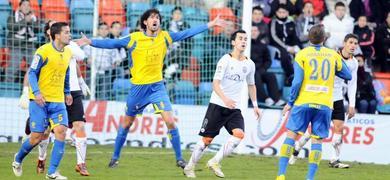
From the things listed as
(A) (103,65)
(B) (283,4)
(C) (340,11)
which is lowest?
(A) (103,65)

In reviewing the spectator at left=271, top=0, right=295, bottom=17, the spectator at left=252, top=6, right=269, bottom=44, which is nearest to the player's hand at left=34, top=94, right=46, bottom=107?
the spectator at left=252, top=6, right=269, bottom=44

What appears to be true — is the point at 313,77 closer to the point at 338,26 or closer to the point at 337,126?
the point at 337,126

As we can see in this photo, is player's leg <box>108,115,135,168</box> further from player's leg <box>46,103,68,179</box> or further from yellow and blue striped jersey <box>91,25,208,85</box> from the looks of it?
player's leg <box>46,103,68,179</box>

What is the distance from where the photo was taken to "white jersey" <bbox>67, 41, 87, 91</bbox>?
1543cm

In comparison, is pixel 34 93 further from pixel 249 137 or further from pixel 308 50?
pixel 249 137

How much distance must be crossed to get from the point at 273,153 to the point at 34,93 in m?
8.10

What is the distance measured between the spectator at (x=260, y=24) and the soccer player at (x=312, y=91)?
9024 mm

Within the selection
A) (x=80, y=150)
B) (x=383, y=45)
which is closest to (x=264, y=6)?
(x=383, y=45)

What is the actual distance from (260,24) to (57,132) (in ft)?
32.4

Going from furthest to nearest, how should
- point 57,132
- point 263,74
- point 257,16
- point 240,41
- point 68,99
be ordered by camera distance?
point 257,16 → point 263,74 → point 240,41 → point 68,99 → point 57,132

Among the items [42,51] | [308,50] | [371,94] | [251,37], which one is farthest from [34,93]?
[371,94]

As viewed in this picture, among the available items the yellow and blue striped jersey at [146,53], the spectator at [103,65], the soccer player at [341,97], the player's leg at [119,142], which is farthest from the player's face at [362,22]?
the player's leg at [119,142]

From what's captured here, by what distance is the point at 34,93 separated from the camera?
43.5 ft

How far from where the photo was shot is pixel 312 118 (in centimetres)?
1345
